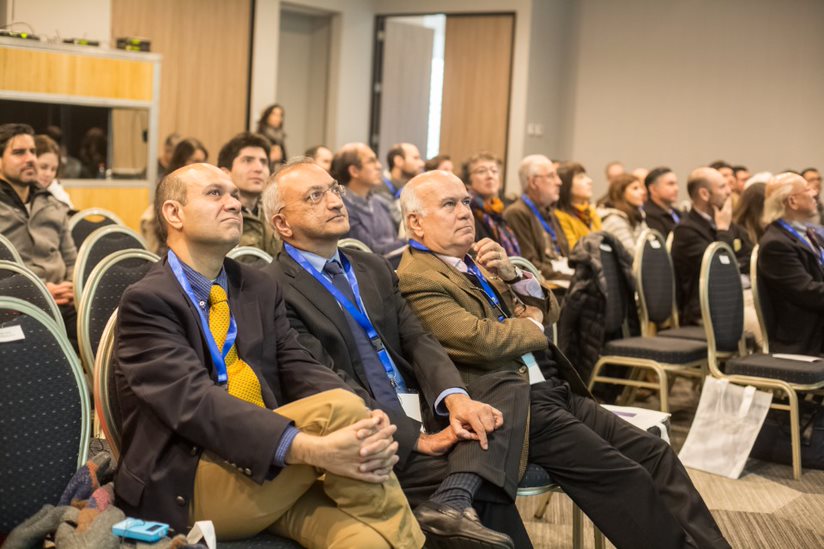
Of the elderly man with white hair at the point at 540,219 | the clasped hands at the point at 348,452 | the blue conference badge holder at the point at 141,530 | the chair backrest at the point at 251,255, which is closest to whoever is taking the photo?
the blue conference badge holder at the point at 141,530

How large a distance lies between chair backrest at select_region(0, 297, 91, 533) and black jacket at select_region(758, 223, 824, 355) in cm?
346

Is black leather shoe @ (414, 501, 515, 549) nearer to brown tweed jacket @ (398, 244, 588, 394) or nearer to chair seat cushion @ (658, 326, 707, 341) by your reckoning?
brown tweed jacket @ (398, 244, 588, 394)

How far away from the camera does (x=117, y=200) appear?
805 cm

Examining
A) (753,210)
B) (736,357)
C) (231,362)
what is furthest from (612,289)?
(231,362)

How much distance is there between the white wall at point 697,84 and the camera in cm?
1155

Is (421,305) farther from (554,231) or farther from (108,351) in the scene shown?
(554,231)

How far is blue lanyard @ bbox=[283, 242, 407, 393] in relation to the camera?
2.69m

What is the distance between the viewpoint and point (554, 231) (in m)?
6.19

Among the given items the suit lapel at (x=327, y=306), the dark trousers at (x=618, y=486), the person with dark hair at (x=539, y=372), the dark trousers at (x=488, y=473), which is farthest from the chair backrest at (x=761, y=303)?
the suit lapel at (x=327, y=306)

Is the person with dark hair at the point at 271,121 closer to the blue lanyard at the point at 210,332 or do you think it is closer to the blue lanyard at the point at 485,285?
the blue lanyard at the point at 485,285

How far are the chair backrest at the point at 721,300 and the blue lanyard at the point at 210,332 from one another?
277 cm

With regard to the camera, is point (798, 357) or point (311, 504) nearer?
point (311, 504)

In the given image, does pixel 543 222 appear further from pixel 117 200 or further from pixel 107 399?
pixel 107 399

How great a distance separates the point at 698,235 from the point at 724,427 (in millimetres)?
1571
